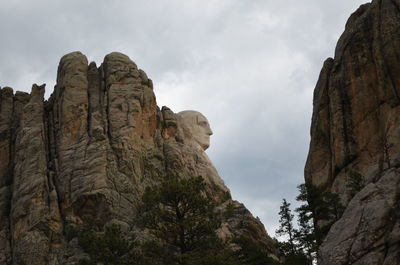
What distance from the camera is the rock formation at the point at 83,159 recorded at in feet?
216

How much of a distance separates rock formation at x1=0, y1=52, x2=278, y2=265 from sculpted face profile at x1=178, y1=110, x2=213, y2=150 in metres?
6.56

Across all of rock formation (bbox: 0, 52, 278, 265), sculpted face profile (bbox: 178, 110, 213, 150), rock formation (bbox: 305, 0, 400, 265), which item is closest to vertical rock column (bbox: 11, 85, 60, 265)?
rock formation (bbox: 0, 52, 278, 265)

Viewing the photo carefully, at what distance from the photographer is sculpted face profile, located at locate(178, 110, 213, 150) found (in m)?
96.0

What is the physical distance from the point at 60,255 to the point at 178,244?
20227 millimetres

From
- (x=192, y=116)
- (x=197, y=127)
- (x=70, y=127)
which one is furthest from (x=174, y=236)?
(x=192, y=116)

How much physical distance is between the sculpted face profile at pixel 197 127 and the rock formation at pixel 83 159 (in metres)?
6.56

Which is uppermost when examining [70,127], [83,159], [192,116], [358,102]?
[192,116]

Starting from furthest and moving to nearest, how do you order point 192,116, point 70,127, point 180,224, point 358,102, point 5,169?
point 192,116, point 5,169, point 70,127, point 358,102, point 180,224

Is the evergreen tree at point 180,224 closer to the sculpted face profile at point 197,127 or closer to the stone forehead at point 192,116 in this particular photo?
the sculpted face profile at point 197,127

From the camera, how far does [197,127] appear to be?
9844 cm

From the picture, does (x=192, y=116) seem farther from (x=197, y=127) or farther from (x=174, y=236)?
(x=174, y=236)

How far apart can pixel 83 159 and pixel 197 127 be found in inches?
1183

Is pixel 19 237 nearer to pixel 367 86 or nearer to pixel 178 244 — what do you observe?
pixel 178 244

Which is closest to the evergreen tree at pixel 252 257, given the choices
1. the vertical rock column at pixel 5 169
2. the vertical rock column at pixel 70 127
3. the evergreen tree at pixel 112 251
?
the evergreen tree at pixel 112 251
